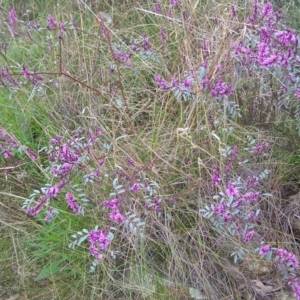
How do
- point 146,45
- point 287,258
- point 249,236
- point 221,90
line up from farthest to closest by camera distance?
point 146,45
point 221,90
point 249,236
point 287,258

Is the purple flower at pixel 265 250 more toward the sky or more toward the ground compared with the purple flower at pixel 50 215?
more toward the sky

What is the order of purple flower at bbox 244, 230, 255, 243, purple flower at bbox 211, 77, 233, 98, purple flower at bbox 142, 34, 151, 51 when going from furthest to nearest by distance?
1. purple flower at bbox 142, 34, 151, 51
2. purple flower at bbox 211, 77, 233, 98
3. purple flower at bbox 244, 230, 255, 243

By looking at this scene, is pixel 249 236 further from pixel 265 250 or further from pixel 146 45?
pixel 146 45

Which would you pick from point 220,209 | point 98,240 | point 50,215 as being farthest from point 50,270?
point 220,209

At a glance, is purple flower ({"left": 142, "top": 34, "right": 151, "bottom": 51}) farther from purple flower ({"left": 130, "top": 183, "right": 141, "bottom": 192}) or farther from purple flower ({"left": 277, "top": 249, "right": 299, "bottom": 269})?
purple flower ({"left": 277, "top": 249, "right": 299, "bottom": 269})

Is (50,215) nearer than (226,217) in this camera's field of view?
No

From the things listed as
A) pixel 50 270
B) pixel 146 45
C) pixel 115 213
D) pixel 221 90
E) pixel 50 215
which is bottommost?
pixel 50 270

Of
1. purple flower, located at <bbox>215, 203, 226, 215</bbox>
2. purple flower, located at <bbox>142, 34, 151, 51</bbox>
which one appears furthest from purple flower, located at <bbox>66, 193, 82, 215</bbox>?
purple flower, located at <bbox>142, 34, 151, 51</bbox>

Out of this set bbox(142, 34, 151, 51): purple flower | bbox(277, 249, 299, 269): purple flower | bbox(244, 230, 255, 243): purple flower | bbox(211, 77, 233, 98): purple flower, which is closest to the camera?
bbox(277, 249, 299, 269): purple flower

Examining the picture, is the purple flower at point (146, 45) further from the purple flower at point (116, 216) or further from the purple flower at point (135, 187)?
the purple flower at point (116, 216)

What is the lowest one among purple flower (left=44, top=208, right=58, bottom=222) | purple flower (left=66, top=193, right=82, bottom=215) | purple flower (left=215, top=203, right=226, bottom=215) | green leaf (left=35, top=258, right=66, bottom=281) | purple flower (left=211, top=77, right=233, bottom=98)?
green leaf (left=35, top=258, right=66, bottom=281)

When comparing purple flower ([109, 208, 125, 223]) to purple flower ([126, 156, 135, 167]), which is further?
purple flower ([126, 156, 135, 167])

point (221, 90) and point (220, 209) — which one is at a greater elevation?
point (221, 90)

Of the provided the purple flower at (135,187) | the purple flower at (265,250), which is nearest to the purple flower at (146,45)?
the purple flower at (135,187)
